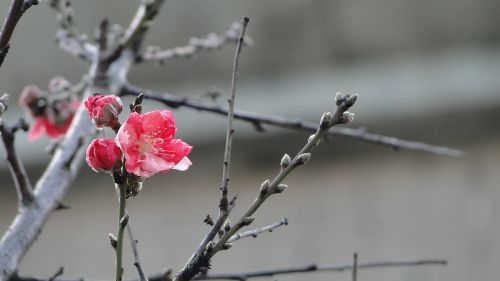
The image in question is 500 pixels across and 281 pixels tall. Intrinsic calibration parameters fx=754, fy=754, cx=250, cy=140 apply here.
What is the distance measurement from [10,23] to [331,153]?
1908 millimetres

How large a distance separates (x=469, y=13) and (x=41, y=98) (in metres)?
1.69

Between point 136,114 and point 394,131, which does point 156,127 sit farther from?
→ point 394,131

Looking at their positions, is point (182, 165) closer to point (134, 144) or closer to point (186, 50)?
point (134, 144)

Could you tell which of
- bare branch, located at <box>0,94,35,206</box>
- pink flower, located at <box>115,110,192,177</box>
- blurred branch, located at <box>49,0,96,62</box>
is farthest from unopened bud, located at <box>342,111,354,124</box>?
blurred branch, located at <box>49,0,96,62</box>

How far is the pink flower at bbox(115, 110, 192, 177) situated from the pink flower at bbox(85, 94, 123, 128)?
15 millimetres

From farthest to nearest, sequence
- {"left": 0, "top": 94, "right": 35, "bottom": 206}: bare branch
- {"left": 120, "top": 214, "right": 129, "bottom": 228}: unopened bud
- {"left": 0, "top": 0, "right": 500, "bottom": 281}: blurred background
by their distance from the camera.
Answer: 1. {"left": 0, "top": 0, "right": 500, "bottom": 281}: blurred background
2. {"left": 0, "top": 94, "right": 35, "bottom": 206}: bare branch
3. {"left": 120, "top": 214, "right": 129, "bottom": 228}: unopened bud

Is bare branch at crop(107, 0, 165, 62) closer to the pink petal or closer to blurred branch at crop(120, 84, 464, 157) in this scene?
blurred branch at crop(120, 84, 464, 157)

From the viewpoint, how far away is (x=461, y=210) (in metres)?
2.16

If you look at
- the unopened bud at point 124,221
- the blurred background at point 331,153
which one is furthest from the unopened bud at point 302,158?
the blurred background at point 331,153

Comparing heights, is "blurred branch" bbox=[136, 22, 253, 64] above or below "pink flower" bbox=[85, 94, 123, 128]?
above

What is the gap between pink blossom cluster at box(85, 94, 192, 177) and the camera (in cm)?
51

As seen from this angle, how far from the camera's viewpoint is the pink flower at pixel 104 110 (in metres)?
0.53

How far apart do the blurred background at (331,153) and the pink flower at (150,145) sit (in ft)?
5.34

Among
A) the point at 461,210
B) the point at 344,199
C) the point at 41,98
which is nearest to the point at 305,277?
the point at 344,199
